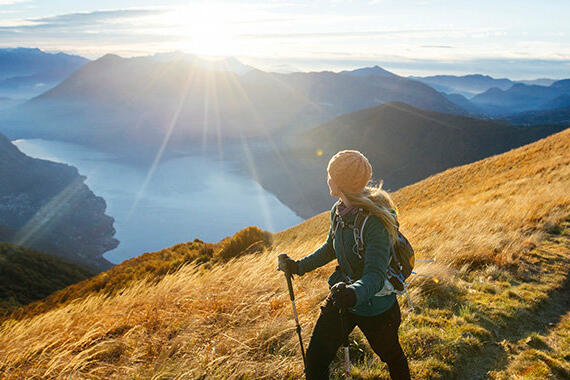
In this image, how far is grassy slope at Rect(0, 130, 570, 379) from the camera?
2871 millimetres

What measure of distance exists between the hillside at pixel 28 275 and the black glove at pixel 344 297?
21.7m

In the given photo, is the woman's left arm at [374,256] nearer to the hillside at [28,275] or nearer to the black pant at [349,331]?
the black pant at [349,331]

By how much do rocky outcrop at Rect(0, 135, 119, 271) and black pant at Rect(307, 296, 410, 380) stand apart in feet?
288

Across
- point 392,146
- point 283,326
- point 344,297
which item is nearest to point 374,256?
point 344,297

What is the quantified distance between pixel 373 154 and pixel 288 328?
136 m

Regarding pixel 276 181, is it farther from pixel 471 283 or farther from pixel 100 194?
pixel 471 283

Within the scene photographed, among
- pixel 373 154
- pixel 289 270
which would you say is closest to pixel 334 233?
pixel 289 270

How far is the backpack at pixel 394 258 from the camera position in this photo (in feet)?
6.55

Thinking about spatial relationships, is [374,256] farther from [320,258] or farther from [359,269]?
[320,258]

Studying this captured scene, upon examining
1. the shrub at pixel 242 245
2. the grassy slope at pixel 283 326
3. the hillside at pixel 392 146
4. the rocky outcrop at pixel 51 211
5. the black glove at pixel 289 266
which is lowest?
the rocky outcrop at pixel 51 211

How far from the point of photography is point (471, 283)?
4.42 m

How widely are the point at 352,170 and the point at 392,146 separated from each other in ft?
461

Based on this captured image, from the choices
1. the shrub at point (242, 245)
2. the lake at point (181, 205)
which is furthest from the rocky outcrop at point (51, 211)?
the shrub at point (242, 245)

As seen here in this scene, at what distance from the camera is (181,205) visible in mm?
142625
